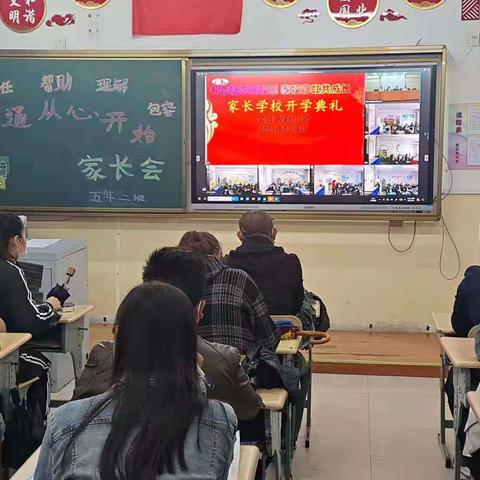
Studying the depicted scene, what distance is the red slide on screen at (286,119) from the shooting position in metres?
5.32

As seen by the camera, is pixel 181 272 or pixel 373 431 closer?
pixel 181 272

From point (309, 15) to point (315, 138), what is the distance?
88cm

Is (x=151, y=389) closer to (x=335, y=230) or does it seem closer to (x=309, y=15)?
(x=335, y=230)

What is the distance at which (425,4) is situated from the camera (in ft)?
17.1

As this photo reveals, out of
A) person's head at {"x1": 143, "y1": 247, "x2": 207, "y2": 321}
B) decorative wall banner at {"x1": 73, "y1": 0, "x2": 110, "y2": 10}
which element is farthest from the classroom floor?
decorative wall banner at {"x1": 73, "y1": 0, "x2": 110, "y2": 10}

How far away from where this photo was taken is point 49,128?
18.5 feet

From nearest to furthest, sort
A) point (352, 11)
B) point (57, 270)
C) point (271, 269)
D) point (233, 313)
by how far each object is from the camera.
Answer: point (233, 313), point (271, 269), point (57, 270), point (352, 11)

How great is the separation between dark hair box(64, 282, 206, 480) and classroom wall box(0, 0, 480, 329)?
4.22 meters

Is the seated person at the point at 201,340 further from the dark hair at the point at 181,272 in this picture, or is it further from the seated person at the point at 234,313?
the seated person at the point at 234,313

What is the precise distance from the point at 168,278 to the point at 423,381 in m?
2.95

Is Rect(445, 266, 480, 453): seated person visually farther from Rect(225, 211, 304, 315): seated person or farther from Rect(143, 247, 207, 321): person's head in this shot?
Rect(143, 247, 207, 321): person's head

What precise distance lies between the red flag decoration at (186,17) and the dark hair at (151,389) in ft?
14.3

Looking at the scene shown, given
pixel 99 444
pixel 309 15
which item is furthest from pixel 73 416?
pixel 309 15

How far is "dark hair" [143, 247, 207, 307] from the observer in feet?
7.15
